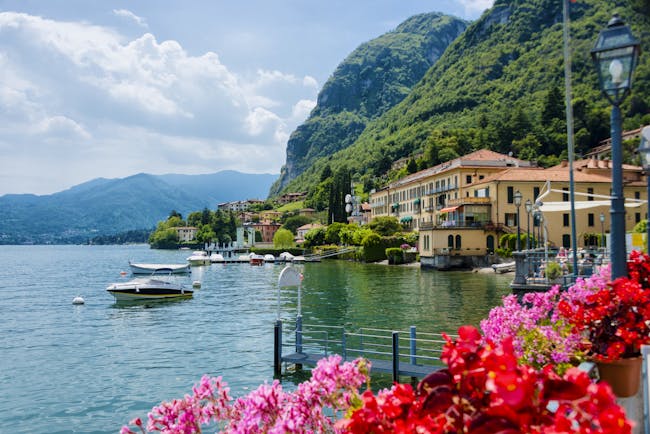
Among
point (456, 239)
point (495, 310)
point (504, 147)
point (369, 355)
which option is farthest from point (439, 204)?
point (495, 310)

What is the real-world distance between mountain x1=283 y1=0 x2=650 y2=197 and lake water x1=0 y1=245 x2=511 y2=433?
67.5 meters

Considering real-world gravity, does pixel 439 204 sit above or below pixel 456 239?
above

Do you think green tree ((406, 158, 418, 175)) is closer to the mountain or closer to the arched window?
the mountain

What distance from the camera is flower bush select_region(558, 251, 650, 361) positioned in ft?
15.0

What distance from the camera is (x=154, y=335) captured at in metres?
26.5

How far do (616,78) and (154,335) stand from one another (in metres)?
24.7

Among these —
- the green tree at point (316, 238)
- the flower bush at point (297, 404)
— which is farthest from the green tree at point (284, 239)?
the flower bush at point (297, 404)

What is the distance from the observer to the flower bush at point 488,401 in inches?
78.1

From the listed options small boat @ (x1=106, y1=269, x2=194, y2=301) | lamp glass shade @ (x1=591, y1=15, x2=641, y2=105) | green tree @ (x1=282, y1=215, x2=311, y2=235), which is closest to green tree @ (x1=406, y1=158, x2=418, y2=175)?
green tree @ (x1=282, y1=215, x2=311, y2=235)

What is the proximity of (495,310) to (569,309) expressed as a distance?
9.65 ft

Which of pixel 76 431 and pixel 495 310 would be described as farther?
pixel 76 431

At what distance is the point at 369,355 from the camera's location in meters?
19.1

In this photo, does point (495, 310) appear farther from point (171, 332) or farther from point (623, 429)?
point (171, 332)

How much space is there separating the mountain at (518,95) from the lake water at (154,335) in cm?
6745
